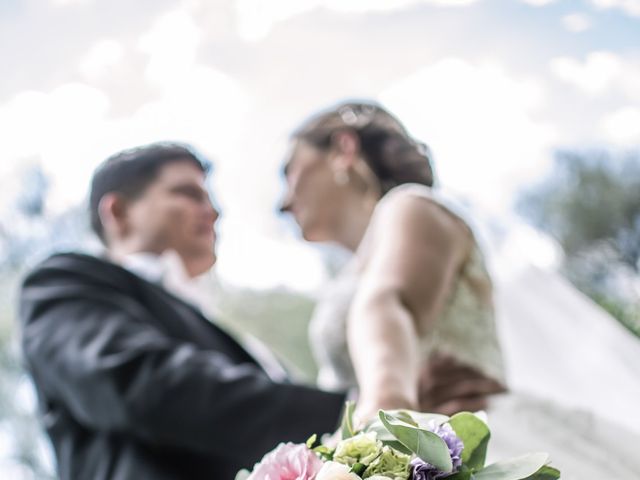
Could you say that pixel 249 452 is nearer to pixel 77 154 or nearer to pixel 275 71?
pixel 77 154

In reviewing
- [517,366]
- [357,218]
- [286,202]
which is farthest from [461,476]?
[286,202]

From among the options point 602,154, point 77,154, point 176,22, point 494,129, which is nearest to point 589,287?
point 602,154

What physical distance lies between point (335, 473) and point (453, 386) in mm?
538

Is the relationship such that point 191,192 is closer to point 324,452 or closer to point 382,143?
point 382,143

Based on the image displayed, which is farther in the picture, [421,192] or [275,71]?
[275,71]

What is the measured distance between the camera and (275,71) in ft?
18.2

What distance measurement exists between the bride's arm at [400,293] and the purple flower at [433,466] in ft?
0.63

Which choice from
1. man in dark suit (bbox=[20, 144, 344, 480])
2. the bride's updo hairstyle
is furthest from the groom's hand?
the bride's updo hairstyle

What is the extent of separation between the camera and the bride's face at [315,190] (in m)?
1.45

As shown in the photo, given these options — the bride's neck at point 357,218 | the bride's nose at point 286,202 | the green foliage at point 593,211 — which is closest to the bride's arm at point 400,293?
the bride's neck at point 357,218

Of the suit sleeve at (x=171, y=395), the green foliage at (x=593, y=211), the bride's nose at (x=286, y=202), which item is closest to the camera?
the suit sleeve at (x=171, y=395)

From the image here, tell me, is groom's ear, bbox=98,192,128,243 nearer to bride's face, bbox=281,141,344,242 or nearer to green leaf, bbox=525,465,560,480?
bride's face, bbox=281,141,344,242

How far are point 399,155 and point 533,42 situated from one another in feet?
14.4

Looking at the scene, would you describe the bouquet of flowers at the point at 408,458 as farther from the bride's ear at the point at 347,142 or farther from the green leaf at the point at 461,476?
the bride's ear at the point at 347,142
